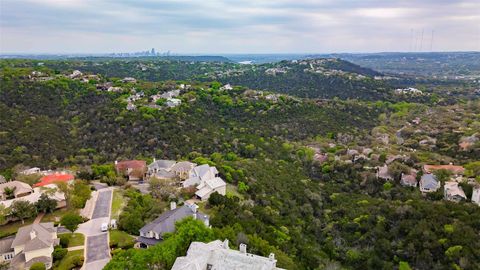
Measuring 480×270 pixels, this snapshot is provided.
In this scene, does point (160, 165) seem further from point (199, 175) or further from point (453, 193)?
point (453, 193)

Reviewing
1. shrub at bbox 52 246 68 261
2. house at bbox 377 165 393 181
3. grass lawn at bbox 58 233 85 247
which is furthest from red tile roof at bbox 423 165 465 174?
shrub at bbox 52 246 68 261

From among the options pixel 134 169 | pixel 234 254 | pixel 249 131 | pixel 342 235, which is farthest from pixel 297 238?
pixel 249 131

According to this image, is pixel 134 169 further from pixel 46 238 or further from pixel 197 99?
pixel 197 99

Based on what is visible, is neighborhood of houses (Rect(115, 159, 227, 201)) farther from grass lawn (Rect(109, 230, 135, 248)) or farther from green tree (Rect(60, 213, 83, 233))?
green tree (Rect(60, 213, 83, 233))

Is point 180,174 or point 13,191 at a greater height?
point 13,191

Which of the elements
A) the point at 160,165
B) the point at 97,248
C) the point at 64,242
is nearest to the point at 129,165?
the point at 160,165

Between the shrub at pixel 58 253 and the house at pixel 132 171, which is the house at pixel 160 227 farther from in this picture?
the house at pixel 132 171

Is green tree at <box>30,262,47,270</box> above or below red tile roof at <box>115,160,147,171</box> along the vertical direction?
above
